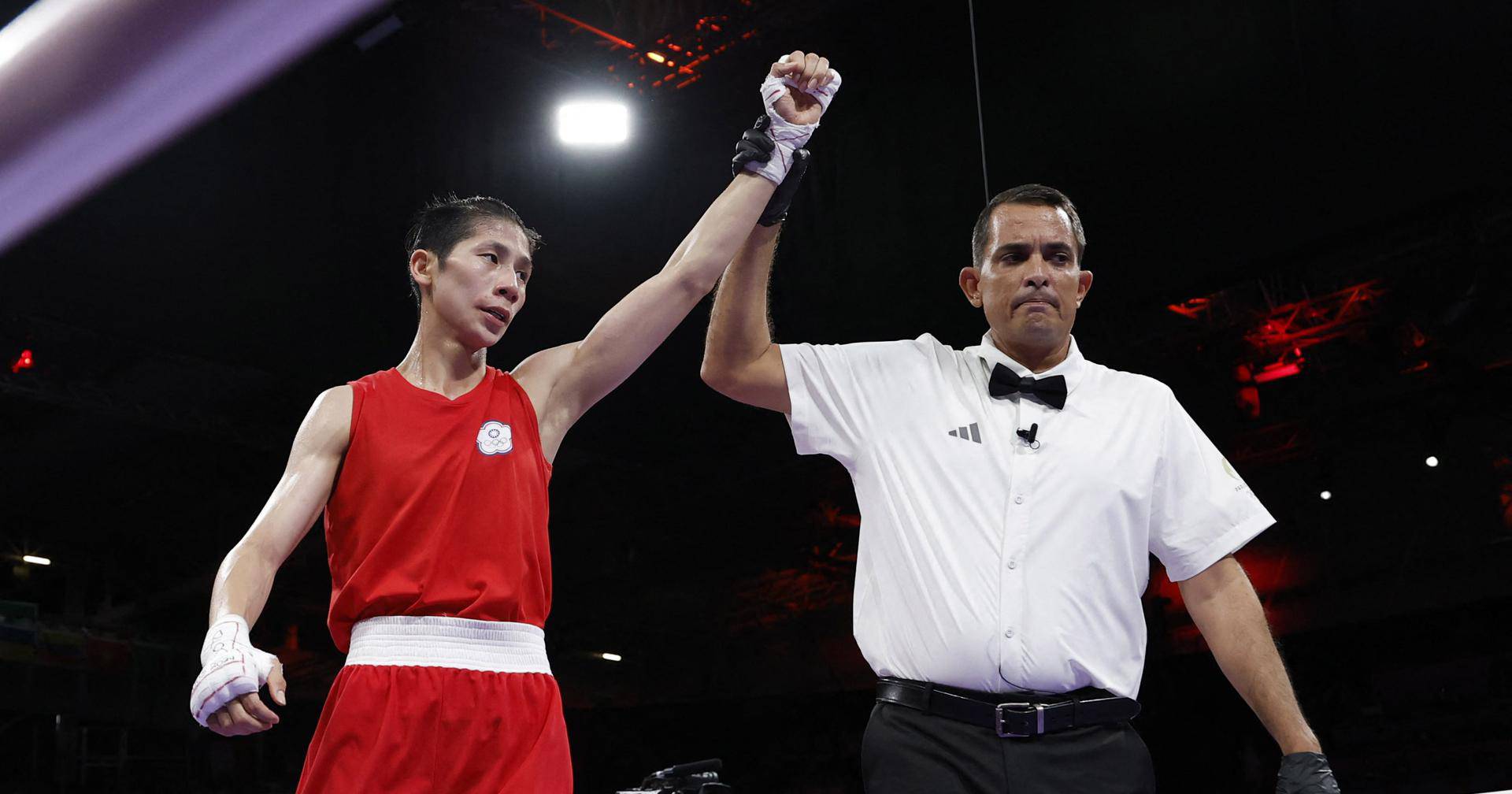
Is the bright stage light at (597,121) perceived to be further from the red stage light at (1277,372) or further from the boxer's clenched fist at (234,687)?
the boxer's clenched fist at (234,687)

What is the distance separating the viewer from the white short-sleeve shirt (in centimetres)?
210

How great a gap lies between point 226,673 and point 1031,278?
1.48 meters

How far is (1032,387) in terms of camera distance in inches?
92.6

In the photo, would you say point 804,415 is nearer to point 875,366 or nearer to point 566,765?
point 875,366

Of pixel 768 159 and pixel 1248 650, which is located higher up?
pixel 768 159

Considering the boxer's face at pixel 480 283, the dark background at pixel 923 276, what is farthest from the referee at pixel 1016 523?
the dark background at pixel 923 276

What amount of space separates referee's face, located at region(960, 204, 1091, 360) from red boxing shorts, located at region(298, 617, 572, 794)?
1068mm

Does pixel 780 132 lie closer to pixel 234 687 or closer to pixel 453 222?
pixel 453 222

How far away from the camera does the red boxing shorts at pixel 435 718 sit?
1896 mm

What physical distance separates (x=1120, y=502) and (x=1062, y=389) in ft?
0.75

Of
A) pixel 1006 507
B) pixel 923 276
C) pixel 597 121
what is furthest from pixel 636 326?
pixel 923 276

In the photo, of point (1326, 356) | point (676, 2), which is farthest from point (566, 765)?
point (1326, 356)

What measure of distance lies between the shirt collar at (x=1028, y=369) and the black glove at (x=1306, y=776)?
72 centimetres

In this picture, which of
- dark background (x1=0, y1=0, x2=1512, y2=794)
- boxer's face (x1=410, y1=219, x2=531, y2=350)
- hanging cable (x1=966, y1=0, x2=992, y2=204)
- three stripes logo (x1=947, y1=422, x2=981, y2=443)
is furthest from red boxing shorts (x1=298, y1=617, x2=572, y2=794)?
dark background (x1=0, y1=0, x2=1512, y2=794)
